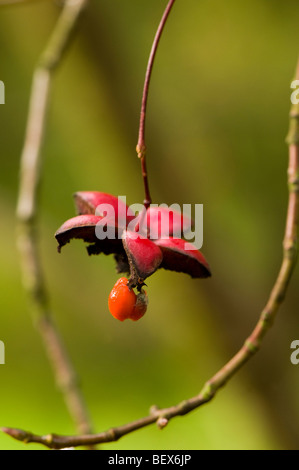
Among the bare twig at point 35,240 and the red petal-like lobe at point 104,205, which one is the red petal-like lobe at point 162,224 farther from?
the bare twig at point 35,240

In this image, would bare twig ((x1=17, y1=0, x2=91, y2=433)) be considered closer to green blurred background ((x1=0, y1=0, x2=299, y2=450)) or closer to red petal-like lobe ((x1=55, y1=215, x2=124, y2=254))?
red petal-like lobe ((x1=55, y1=215, x2=124, y2=254))

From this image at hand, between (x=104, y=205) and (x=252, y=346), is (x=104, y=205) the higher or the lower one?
the higher one

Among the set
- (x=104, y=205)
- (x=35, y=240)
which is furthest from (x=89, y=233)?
(x=35, y=240)

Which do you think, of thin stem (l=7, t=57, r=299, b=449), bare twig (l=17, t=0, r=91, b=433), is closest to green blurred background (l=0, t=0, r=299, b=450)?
bare twig (l=17, t=0, r=91, b=433)

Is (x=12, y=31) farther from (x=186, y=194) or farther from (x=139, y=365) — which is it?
(x=139, y=365)

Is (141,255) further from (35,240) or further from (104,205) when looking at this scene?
(35,240)

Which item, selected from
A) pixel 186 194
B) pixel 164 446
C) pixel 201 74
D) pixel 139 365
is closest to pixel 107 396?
pixel 139 365
